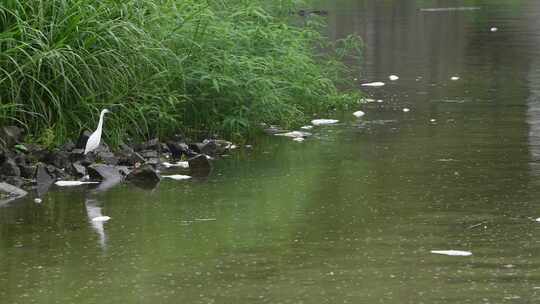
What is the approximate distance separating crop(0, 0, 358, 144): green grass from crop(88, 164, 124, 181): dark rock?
0.74 m

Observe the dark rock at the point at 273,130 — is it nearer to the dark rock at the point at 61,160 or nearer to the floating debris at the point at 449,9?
the dark rock at the point at 61,160

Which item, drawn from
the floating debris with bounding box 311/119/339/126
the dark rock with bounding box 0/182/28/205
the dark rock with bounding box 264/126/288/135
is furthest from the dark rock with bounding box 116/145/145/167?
the floating debris with bounding box 311/119/339/126

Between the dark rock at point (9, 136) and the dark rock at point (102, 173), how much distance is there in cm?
85

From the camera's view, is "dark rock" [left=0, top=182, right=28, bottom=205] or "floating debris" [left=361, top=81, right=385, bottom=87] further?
"floating debris" [left=361, top=81, right=385, bottom=87]

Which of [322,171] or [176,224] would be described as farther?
[322,171]

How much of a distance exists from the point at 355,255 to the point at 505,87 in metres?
10.9

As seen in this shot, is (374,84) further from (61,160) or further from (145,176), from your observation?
(145,176)

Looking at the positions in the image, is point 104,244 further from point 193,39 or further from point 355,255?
point 193,39

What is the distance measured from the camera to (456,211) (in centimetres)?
1026

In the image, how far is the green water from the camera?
7902mm

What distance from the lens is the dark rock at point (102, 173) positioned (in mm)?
11977

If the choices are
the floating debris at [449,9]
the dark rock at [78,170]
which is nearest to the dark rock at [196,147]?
the dark rock at [78,170]

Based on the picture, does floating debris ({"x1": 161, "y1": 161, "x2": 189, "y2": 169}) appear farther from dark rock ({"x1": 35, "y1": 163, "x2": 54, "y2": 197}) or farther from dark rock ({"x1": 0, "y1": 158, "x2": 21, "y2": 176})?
dark rock ({"x1": 0, "y1": 158, "x2": 21, "y2": 176})

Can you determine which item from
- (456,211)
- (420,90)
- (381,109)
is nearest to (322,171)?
(456,211)
